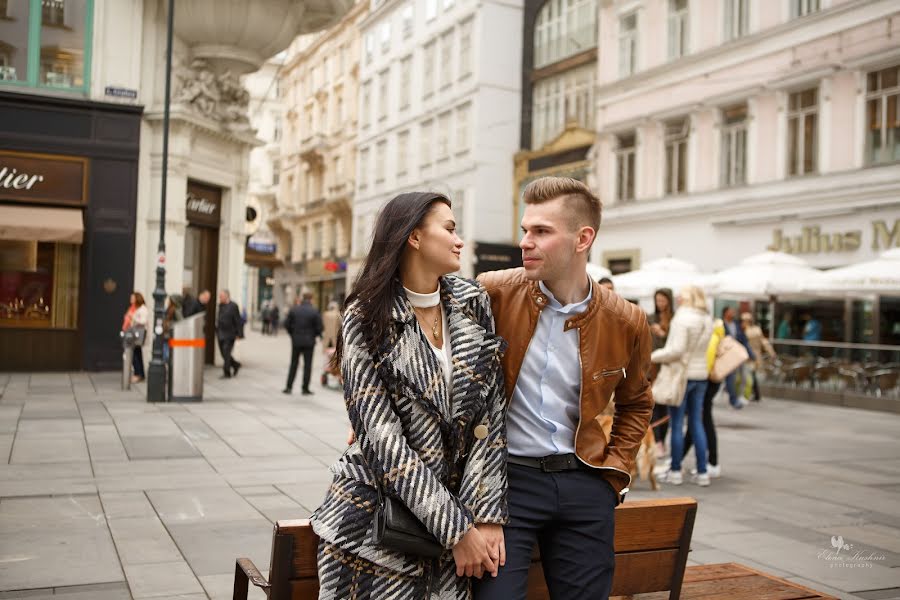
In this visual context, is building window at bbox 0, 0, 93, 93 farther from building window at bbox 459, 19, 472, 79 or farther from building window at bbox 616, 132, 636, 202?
building window at bbox 459, 19, 472, 79

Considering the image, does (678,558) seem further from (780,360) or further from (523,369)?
(780,360)

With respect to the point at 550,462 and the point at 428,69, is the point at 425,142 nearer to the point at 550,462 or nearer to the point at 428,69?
the point at 428,69

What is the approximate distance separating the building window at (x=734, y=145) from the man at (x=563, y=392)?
22.9 meters

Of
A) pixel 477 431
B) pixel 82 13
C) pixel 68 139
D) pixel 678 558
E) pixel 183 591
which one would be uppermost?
pixel 82 13

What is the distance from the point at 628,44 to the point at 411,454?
28.8 metres

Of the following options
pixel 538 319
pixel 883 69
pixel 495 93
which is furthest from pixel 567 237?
pixel 495 93

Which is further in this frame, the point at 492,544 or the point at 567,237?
the point at 567,237

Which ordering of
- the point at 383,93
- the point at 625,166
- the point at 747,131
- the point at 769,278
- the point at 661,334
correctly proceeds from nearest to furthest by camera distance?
the point at 661,334 < the point at 769,278 < the point at 747,131 < the point at 625,166 < the point at 383,93

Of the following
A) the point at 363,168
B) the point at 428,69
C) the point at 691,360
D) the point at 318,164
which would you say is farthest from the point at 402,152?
the point at 691,360

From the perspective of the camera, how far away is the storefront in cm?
1761

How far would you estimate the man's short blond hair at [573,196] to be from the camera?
2750 millimetres

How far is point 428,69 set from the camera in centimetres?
4372

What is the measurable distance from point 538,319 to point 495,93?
3647 centimetres

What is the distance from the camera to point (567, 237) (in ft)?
9.02
